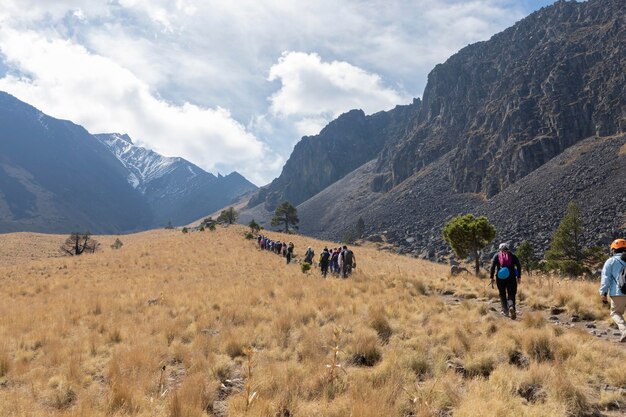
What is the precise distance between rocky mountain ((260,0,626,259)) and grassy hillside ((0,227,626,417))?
2837 inches

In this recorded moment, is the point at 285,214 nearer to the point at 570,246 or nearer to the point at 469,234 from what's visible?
the point at 570,246

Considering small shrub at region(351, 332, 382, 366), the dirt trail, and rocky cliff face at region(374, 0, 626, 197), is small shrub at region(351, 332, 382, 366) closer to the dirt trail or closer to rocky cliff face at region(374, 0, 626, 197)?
the dirt trail

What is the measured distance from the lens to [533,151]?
5074 inches

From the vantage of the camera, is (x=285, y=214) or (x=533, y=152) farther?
(x=533, y=152)

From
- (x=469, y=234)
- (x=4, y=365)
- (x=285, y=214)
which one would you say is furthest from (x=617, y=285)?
(x=285, y=214)

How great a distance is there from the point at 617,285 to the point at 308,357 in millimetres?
6661

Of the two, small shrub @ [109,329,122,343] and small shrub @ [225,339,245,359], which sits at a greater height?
small shrub @ [225,339,245,359]

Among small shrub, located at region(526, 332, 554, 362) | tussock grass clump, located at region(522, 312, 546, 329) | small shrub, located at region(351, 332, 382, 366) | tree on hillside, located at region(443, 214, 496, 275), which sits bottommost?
small shrub, located at region(351, 332, 382, 366)

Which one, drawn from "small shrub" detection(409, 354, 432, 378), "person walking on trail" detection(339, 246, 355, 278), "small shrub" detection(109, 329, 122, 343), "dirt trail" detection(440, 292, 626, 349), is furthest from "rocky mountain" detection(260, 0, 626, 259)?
"small shrub" detection(109, 329, 122, 343)

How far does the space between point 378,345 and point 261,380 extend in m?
2.82

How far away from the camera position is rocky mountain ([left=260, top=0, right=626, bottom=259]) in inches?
3546

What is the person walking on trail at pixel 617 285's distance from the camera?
8109 mm

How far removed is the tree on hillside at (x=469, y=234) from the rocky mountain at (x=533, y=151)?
4926 cm

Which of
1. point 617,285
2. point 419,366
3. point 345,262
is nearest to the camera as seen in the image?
point 419,366
